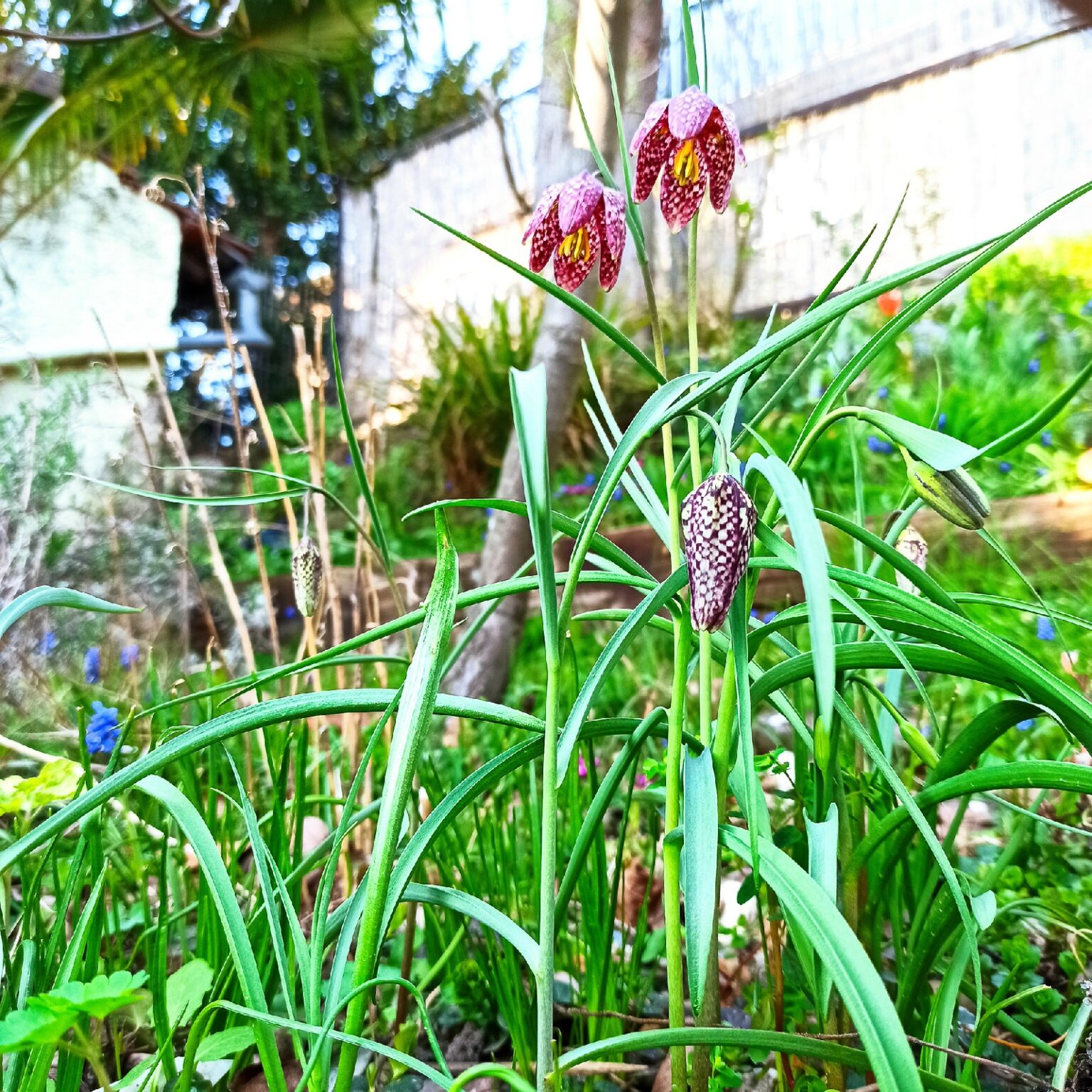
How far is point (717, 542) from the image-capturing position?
0.45 metres

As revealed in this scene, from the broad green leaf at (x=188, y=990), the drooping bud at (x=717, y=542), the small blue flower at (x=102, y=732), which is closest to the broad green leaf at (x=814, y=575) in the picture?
the drooping bud at (x=717, y=542)

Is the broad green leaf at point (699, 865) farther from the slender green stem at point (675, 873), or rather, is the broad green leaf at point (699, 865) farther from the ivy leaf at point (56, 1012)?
the ivy leaf at point (56, 1012)

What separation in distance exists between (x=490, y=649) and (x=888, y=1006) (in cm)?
141

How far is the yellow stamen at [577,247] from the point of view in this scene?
2.08 feet

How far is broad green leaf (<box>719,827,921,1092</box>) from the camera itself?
35 centimetres

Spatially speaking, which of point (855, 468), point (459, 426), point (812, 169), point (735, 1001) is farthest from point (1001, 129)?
point (735, 1001)

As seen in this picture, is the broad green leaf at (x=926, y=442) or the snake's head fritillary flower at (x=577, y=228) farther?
the snake's head fritillary flower at (x=577, y=228)

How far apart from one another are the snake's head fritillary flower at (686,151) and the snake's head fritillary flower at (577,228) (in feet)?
0.12

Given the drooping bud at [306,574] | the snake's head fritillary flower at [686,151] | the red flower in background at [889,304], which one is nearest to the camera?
the snake's head fritillary flower at [686,151]

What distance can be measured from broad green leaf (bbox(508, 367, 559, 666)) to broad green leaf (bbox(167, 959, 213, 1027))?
0.41 metres

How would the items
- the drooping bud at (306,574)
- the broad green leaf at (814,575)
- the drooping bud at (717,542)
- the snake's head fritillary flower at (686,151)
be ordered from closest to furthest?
the broad green leaf at (814,575)
the drooping bud at (717,542)
the snake's head fritillary flower at (686,151)
the drooping bud at (306,574)

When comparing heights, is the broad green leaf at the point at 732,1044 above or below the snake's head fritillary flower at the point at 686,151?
below

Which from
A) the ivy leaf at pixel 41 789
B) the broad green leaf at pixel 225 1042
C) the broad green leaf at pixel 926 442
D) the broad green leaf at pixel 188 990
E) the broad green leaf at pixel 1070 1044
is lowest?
the broad green leaf at pixel 1070 1044

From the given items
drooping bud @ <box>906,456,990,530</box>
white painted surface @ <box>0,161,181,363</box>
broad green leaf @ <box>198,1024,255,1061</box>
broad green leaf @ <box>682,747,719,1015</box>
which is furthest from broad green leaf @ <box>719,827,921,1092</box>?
white painted surface @ <box>0,161,181,363</box>
